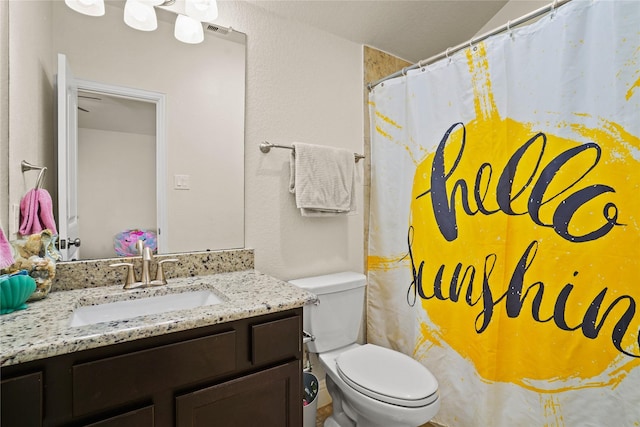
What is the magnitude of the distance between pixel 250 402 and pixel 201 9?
4.98 ft

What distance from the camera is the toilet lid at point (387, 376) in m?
1.24

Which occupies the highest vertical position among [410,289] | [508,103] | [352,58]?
[352,58]

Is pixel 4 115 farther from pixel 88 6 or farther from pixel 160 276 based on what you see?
pixel 160 276

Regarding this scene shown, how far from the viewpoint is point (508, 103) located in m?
1.40

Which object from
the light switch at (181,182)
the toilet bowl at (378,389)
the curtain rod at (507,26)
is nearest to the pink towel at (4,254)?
the light switch at (181,182)

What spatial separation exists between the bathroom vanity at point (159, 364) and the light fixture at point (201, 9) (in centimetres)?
114

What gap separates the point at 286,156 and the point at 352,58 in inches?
31.3

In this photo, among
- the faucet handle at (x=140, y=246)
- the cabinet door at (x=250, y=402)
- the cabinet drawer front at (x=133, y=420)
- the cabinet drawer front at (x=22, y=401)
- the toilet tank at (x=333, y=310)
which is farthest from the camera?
the toilet tank at (x=333, y=310)

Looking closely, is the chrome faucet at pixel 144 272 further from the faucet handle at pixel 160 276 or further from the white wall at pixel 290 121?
the white wall at pixel 290 121

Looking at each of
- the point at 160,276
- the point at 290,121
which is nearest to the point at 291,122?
the point at 290,121

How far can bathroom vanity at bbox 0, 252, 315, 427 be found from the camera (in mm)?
737

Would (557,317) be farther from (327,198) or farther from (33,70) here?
(33,70)

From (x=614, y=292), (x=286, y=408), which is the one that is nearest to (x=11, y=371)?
(x=286, y=408)

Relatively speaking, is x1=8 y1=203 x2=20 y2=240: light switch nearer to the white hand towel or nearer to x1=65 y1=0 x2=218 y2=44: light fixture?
x1=65 y1=0 x2=218 y2=44: light fixture
